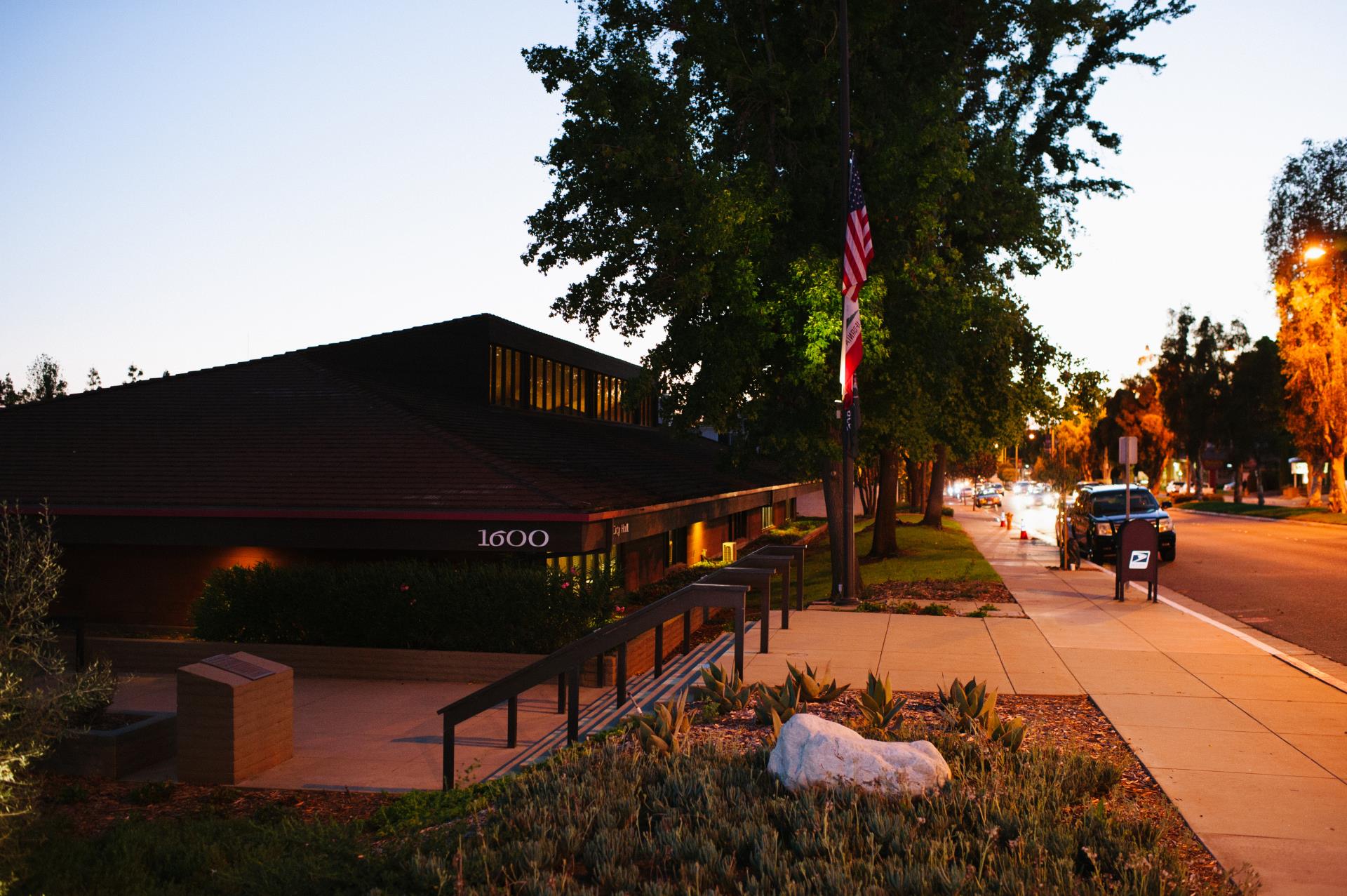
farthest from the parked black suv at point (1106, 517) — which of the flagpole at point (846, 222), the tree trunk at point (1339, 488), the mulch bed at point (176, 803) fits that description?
the tree trunk at point (1339, 488)

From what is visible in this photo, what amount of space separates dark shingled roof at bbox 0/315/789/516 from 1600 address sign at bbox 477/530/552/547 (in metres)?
0.38

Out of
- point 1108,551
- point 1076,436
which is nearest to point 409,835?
point 1108,551

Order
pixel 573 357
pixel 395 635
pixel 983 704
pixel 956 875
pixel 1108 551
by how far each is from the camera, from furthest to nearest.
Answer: pixel 573 357 → pixel 1108 551 → pixel 395 635 → pixel 983 704 → pixel 956 875

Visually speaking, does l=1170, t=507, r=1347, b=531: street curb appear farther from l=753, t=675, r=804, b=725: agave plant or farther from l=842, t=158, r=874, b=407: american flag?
l=753, t=675, r=804, b=725: agave plant

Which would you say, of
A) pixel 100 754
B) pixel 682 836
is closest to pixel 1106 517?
pixel 682 836

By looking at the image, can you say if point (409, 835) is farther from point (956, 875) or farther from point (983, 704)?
point (983, 704)

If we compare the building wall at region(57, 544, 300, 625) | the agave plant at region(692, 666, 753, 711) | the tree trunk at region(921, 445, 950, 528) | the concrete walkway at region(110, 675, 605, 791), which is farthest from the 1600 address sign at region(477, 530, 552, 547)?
the tree trunk at region(921, 445, 950, 528)

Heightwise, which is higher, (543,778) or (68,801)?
(543,778)

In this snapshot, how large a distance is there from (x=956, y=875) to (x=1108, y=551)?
24976mm

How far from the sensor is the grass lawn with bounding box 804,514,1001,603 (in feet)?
75.5

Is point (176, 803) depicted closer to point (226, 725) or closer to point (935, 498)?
point (226, 725)

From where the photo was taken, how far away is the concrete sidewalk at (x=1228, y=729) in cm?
634

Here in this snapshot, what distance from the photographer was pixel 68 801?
8.52m

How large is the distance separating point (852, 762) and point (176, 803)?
561 cm
